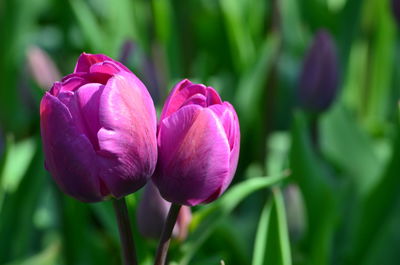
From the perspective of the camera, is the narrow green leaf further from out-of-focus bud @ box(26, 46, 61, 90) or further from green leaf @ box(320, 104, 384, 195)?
out-of-focus bud @ box(26, 46, 61, 90)

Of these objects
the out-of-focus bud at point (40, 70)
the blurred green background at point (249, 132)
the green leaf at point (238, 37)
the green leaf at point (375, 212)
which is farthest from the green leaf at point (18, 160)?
the green leaf at point (375, 212)

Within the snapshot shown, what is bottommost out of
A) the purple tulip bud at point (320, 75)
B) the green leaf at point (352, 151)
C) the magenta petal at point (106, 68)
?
the green leaf at point (352, 151)

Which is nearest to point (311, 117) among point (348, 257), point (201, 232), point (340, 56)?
point (340, 56)

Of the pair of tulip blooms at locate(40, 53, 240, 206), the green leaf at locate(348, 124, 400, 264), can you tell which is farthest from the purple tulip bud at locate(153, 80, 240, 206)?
the green leaf at locate(348, 124, 400, 264)

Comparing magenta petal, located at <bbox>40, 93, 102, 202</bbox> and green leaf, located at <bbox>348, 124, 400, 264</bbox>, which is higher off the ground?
magenta petal, located at <bbox>40, 93, 102, 202</bbox>

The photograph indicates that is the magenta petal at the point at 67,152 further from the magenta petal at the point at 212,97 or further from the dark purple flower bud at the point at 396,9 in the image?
the dark purple flower bud at the point at 396,9

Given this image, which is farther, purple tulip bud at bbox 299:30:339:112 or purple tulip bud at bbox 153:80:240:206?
purple tulip bud at bbox 299:30:339:112

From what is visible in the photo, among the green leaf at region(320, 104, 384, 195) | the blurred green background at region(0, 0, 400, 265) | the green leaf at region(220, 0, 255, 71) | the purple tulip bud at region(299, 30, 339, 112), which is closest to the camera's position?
the blurred green background at region(0, 0, 400, 265)
